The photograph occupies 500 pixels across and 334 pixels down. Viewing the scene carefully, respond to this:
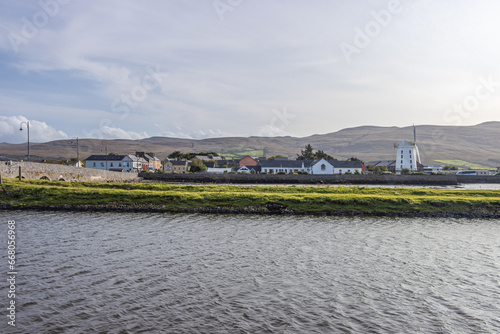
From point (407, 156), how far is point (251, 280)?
152 metres

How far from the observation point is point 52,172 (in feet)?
220

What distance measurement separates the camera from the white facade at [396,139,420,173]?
15038 cm

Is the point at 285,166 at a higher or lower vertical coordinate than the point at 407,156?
lower

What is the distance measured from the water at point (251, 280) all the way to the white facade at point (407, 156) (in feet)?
433

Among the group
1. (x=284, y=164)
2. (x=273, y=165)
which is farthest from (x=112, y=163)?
(x=284, y=164)

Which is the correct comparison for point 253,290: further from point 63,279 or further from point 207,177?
point 207,177

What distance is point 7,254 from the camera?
62.2ft

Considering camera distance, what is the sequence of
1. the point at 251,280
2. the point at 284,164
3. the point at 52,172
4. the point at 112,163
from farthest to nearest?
1. the point at 112,163
2. the point at 284,164
3. the point at 52,172
4. the point at 251,280

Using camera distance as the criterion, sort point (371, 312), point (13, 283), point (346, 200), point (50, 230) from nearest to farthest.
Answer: point (371, 312)
point (13, 283)
point (50, 230)
point (346, 200)

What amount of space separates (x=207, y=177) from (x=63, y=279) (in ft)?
301

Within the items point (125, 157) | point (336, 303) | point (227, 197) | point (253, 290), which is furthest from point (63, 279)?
point (125, 157)

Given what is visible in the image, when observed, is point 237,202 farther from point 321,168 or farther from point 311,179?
point 321,168

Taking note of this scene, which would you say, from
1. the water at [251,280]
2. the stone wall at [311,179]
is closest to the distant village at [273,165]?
the stone wall at [311,179]

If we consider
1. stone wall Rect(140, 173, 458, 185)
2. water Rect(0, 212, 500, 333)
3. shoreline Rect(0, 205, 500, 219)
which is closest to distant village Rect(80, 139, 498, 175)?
stone wall Rect(140, 173, 458, 185)
